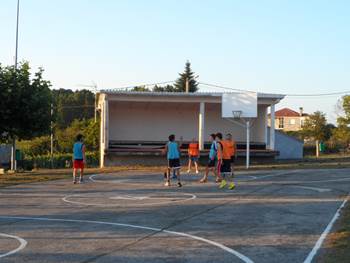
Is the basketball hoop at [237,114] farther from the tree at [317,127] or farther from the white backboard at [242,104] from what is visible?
the tree at [317,127]

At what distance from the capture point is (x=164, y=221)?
454 inches

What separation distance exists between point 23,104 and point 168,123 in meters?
15.6

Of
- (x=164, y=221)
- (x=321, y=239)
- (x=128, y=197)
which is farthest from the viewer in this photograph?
(x=128, y=197)

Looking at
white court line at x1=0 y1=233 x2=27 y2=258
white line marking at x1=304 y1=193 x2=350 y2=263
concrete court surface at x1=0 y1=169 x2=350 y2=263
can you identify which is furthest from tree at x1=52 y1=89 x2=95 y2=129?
white court line at x1=0 y1=233 x2=27 y2=258

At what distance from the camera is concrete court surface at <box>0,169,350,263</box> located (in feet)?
28.0

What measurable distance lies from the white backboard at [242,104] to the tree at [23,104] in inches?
422

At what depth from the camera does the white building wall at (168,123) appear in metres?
39.1

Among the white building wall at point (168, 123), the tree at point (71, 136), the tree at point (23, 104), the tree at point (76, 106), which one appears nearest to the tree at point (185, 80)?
the tree at point (76, 106)

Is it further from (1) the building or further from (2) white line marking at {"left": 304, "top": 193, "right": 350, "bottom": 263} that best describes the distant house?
(2) white line marking at {"left": 304, "top": 193, "right": 350, "bottom": 263}

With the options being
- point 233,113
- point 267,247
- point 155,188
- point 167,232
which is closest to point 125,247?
point 167,232

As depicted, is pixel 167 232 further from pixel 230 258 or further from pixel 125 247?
pixel 230 258

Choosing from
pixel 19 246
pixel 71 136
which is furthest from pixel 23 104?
pixel 71 136

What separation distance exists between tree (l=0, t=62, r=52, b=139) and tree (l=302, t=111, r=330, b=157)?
3337 cm

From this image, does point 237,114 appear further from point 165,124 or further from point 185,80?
point 185,80
